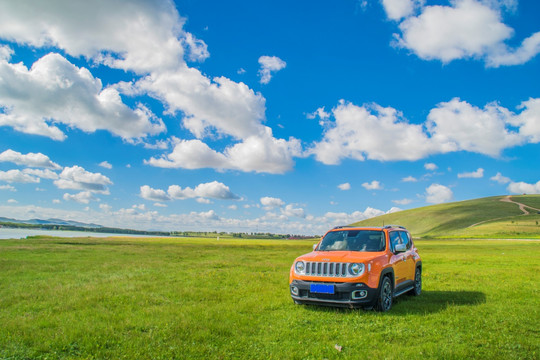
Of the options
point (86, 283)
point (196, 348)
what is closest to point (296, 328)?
point (196, 348)

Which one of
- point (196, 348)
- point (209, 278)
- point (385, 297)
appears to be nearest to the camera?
point (196, 348)

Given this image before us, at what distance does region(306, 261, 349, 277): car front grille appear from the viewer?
9.38 meters

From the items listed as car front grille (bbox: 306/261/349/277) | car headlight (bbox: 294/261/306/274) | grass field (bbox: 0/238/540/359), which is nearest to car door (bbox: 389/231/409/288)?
grass field (bbox: 0/238/540/359)

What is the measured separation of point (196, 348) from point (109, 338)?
201cm

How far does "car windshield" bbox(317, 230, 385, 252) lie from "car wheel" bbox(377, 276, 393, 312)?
1.10 meters

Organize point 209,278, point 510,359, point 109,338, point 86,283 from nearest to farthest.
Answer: point 510,359 → point 109,338 → point 86,283 → point 209,278

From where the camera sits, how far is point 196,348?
6.55 meters

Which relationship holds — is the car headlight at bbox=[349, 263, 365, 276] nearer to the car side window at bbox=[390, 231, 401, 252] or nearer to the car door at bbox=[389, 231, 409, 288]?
the car door at bbox=[389, 231, 409, 288]

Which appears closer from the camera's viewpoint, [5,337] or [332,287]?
[5,337]

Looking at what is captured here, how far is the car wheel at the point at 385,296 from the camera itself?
946 centimetres

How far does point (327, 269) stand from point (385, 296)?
1.96 metres

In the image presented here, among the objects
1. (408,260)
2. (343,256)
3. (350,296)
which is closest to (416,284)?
(408,260)

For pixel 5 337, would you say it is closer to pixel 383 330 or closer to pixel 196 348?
pixel 196 348

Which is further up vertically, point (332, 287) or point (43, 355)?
point (332, 287)
